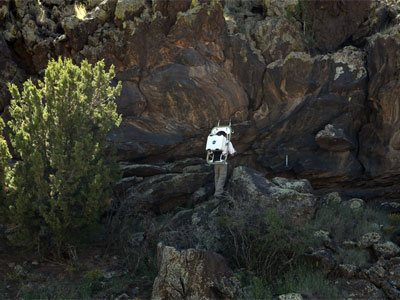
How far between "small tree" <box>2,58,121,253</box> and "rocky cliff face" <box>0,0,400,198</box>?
9.83 feet

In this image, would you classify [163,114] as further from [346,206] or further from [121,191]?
[346,206]

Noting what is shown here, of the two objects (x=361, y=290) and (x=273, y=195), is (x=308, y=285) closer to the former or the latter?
(x=361, y=290)

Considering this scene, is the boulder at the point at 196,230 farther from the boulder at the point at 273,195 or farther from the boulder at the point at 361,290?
the boulder at the point at 361,290

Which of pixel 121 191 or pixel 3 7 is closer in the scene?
pixel 121 191

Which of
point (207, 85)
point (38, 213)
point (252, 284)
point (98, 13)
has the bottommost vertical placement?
point (252, 284)

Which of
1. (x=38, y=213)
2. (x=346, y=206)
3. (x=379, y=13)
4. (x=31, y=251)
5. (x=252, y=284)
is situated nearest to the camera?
(x=252, y=284)

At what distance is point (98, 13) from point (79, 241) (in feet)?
24.4

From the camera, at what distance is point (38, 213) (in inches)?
364

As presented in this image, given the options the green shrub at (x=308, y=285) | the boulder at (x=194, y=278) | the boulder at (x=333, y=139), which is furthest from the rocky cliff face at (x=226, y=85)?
the boulder at (x=194, y=278)

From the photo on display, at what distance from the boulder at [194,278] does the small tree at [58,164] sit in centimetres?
234

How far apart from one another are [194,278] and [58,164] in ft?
12.2

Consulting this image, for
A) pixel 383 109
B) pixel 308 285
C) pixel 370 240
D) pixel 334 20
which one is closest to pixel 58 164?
pixel 308 285

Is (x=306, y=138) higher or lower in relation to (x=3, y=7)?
A: lower

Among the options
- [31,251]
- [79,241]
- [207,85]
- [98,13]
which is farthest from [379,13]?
[31,251]
